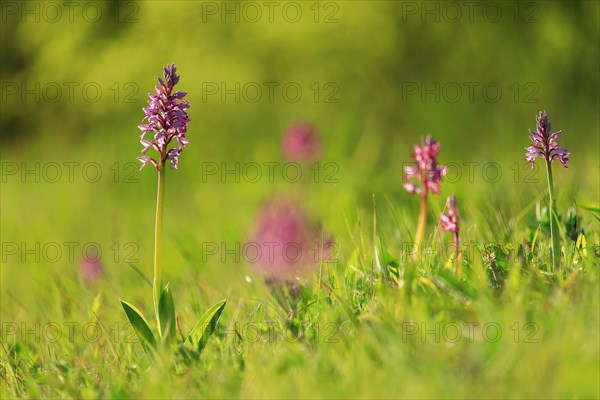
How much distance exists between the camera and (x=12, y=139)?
34.0 ft

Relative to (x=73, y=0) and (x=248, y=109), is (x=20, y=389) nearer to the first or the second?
(x=73, y=0)

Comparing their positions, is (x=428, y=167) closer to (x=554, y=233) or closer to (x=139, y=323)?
(x=554, y=233)

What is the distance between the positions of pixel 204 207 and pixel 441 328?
4.31m

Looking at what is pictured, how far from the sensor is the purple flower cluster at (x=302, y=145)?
5.64 meters

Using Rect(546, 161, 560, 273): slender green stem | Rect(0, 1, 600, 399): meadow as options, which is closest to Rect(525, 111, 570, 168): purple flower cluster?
Rect(546, 161, 560, 273): slender green stem

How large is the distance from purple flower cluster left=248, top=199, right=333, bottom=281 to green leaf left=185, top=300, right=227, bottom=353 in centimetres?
45

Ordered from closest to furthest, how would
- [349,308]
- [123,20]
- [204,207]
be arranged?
[349,308] → [204,207] → [123,20]

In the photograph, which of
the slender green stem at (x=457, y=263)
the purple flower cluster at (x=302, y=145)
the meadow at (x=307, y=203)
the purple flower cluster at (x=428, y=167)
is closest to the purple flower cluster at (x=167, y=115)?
the meadow at (x=307, y=203)

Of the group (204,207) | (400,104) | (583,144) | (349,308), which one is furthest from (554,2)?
(349,308)

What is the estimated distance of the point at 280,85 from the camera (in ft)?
26.0

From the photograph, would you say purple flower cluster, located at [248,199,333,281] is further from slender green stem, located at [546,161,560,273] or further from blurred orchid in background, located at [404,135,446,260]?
slender green stem, located at [546,161,560,273]

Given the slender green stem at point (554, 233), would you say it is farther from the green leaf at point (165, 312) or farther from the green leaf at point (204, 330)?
the green leaf at point (165, 312)

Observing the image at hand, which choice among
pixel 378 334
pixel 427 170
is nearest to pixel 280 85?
pixel 427 170

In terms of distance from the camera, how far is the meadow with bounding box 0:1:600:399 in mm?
1764
